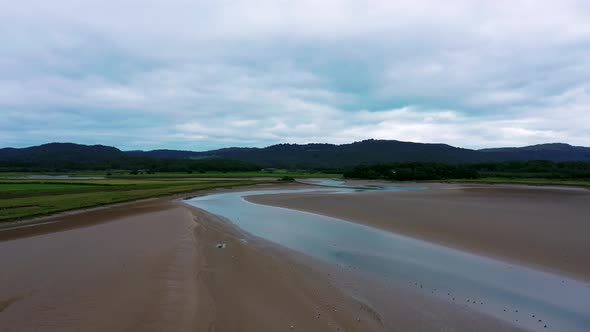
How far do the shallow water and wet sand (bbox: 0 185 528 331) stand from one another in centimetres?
79

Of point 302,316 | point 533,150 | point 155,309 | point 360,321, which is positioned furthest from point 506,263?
point 533,150

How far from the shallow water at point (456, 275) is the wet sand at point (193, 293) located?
31.0 inches

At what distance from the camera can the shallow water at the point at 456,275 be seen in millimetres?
6691

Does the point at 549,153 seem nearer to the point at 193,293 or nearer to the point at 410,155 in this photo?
the point at 410,155

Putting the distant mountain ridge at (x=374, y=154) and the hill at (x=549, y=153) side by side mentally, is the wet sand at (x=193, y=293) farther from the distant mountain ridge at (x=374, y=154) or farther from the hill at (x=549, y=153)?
the hill at (x=549, y=153)

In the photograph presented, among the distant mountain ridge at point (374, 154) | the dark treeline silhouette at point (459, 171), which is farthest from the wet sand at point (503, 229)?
the distant mountain ridge at point (374, 154)

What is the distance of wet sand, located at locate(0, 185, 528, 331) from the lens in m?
5.90

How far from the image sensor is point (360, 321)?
6.00 metres

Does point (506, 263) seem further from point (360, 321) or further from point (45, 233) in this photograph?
point (45, 233)

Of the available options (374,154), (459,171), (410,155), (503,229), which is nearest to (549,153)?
(410,155)

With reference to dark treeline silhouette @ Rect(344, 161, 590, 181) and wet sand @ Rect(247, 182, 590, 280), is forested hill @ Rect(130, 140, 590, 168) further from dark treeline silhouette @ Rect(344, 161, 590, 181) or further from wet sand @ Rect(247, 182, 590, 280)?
wet sand @ Rect(247, 182, 590, 280)

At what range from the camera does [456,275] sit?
29.6ft

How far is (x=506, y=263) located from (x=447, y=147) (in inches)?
7044

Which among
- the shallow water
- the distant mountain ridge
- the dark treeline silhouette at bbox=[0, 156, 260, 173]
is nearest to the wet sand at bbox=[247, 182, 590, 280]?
the shallow water
